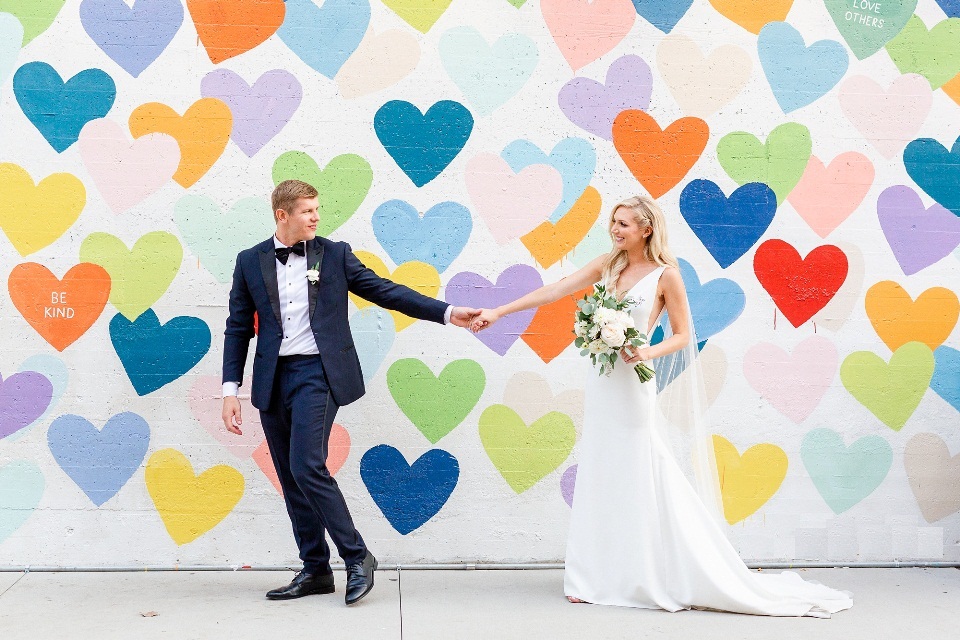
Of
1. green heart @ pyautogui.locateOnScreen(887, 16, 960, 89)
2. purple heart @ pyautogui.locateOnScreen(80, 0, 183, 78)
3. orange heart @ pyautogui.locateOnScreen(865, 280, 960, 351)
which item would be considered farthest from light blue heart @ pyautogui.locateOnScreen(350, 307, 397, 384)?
green heart @ pyautogui.locateOnScreen(887, 16, 960, 89)

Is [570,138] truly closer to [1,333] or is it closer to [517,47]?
[517,47]

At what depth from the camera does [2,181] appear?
198 inches

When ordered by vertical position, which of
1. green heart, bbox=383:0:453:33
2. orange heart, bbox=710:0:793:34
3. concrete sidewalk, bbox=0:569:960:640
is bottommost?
concrete sidewalk, bbox=0:569:960:640

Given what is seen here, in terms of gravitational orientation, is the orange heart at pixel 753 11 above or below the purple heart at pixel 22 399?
above

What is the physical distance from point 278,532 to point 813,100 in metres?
3.62

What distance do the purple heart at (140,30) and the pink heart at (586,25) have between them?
190cm

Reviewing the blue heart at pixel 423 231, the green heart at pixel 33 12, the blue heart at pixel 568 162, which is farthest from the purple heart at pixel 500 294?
the green heart at pixel 33 12

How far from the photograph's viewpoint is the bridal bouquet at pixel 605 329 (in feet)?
14.2

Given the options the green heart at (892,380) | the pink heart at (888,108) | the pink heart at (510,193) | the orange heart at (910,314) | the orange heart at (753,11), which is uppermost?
the orange heart at (753,11)

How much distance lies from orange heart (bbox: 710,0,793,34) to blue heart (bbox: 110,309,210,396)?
3179mm

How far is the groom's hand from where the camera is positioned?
468 cm

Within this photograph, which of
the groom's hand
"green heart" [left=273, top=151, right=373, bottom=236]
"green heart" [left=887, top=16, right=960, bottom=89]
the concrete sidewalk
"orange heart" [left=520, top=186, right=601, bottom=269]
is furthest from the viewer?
"green heart" [left=887, top=16, right=960, bottom=89]

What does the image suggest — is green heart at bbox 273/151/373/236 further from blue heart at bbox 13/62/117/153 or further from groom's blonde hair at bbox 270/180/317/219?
blue heart at bbox 13/62/117/153

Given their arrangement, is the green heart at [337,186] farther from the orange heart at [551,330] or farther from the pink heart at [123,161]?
the orange heart at [551,330]
